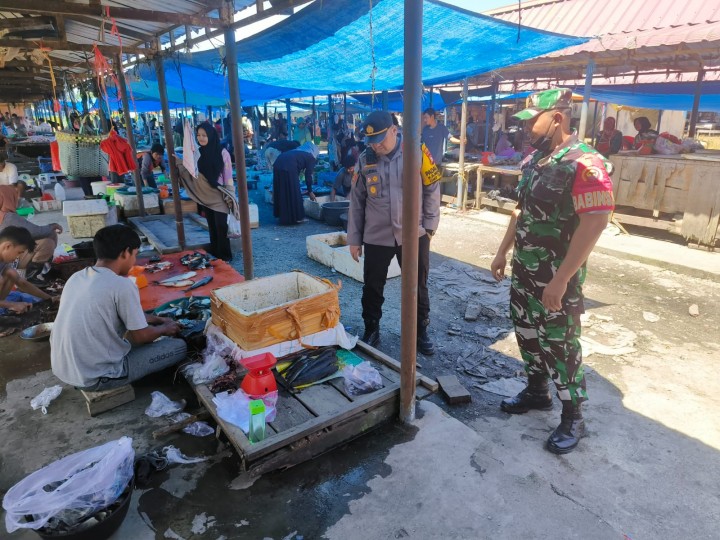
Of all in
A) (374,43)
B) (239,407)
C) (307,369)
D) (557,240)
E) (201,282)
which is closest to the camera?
(557,240)

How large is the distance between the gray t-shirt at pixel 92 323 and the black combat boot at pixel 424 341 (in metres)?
2.36

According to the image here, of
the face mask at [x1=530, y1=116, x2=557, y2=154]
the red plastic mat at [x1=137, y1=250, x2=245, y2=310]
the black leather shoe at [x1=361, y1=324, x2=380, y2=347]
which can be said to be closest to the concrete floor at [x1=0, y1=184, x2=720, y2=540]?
the black leather shoe at [x1=361, y1=324, x2=380, y2=347]

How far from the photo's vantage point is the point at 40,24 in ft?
17.7

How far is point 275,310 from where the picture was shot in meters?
3.16

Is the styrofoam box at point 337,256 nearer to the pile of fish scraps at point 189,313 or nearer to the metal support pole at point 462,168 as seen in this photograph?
the pile of fish scraps at point 189,313

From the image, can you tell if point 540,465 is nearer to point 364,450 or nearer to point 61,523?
point 364,450

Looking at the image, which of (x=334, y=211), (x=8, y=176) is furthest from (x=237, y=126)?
(x=8, y=176)

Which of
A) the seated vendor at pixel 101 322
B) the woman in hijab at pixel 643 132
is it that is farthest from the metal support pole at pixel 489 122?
the seated vendor at pixel 101 322

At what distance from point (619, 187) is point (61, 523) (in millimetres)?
9282

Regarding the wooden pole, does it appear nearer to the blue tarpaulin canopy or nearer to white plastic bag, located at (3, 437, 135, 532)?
the blue tarpaulin canopy

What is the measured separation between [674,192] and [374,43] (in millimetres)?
5778

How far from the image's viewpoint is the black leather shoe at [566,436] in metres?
2.78

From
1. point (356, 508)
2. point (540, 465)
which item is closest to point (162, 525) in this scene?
point (356, 508)

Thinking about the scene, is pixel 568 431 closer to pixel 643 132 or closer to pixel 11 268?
pixel 11 268
